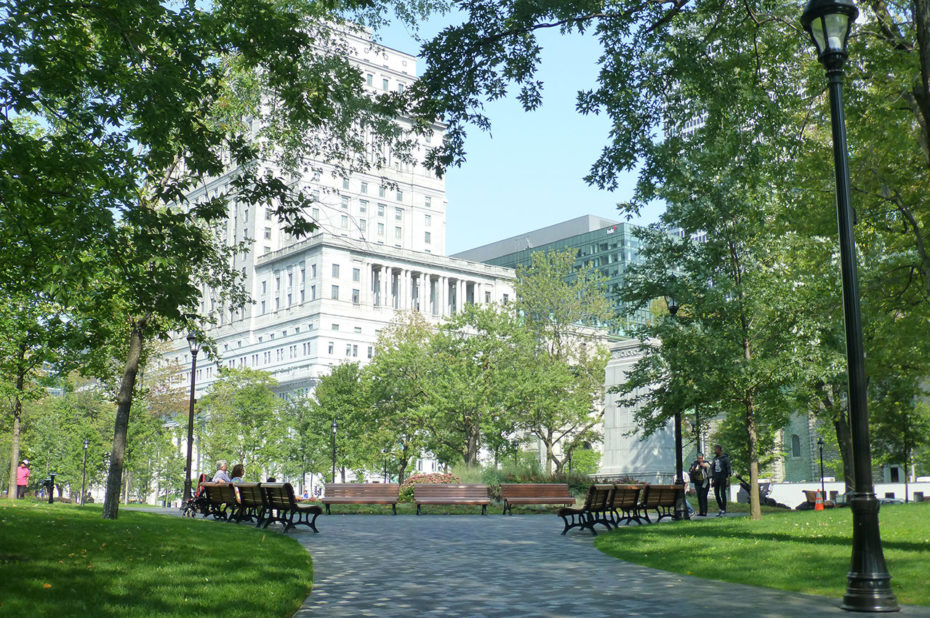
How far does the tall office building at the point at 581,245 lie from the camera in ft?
486

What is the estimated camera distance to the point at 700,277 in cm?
2362

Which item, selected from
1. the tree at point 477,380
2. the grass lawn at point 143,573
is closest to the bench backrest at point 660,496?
the grass lawn at point 143,573

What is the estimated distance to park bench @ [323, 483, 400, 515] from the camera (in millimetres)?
31891

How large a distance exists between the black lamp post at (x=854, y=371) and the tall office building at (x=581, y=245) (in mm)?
116302

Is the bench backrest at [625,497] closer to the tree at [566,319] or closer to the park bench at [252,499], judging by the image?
the park bench at [252,499]

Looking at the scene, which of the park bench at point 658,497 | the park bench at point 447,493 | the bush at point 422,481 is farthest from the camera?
the bush at point 422,481

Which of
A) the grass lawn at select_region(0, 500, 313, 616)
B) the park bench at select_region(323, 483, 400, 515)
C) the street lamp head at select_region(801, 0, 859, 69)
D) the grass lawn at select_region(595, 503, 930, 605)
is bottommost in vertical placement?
the park bench at select_region(323, 483, 400, 515)

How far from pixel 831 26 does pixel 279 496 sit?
15.1 metres

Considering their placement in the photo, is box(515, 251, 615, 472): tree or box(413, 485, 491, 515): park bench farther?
box(515, 251, 615, 472): tree

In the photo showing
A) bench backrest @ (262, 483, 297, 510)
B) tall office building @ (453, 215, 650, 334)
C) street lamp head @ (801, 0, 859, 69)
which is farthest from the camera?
tall office building @ (453, 215, 650, 334)

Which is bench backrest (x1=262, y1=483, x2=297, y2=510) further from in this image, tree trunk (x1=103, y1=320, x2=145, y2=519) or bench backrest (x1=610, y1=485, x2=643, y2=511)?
bench backrest (x1=610, y1=485, x2=643, y2=511)

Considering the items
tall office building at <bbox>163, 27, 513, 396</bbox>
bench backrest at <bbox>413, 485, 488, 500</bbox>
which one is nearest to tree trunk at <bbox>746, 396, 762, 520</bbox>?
bench backrest at <bbox>413, 485, 488, 500</bbox>

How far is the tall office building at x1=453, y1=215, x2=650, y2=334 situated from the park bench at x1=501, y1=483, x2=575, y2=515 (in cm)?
9751

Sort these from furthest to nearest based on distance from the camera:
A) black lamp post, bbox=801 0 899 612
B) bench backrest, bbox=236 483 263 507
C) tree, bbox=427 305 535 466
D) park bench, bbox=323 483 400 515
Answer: tree, bbox=427 305 535 466
park bench, bbox=323 483 400 515
bench backrest, bbox=236 483 263 507
black lamp post, bbox=801 0 899 612
